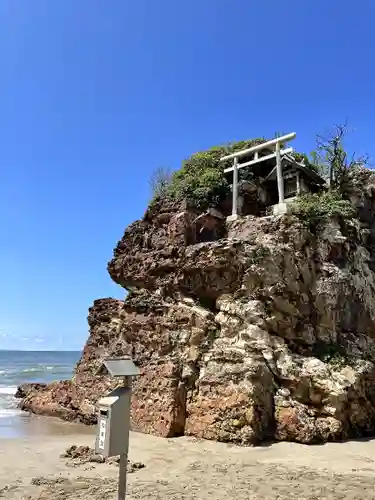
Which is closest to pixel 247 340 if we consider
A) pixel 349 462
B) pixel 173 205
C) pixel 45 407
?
pixel 349 462

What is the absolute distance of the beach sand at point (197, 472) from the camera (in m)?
6.85

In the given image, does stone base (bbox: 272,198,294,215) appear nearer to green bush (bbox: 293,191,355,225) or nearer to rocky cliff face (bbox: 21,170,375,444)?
green bush (bbox: 293,191,355,225)

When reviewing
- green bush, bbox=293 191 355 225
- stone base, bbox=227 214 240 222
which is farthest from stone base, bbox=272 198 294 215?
stone base, bbox=227 214 240 222

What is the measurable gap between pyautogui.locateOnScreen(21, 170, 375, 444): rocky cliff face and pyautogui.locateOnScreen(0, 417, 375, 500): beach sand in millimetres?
962

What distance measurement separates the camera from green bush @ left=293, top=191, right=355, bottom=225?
14.6m

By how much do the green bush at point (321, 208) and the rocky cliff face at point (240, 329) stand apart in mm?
387

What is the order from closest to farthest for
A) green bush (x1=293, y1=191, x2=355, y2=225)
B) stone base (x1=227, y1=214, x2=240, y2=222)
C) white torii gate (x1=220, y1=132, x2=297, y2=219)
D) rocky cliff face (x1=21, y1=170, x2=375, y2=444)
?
1. rocky cliff face (x1=21, y1=170, x2=375, y2=444)
2. green bush (x1=293, y1=191, x2=355, y2=225)
3. stone base (x1=227, y1=214, x2=240, y2=222)
4. white torii gate (x1=220, y1=132, x2=297, y2=219)

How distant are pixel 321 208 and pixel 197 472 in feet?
32.4

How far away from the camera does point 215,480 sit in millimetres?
7559

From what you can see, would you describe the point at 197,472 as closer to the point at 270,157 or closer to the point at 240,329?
the point at 240,329

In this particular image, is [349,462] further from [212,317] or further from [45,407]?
[45,407]

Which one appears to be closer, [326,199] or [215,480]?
[215,480]

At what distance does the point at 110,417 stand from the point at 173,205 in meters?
11.1

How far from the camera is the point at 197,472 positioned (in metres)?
8.07
